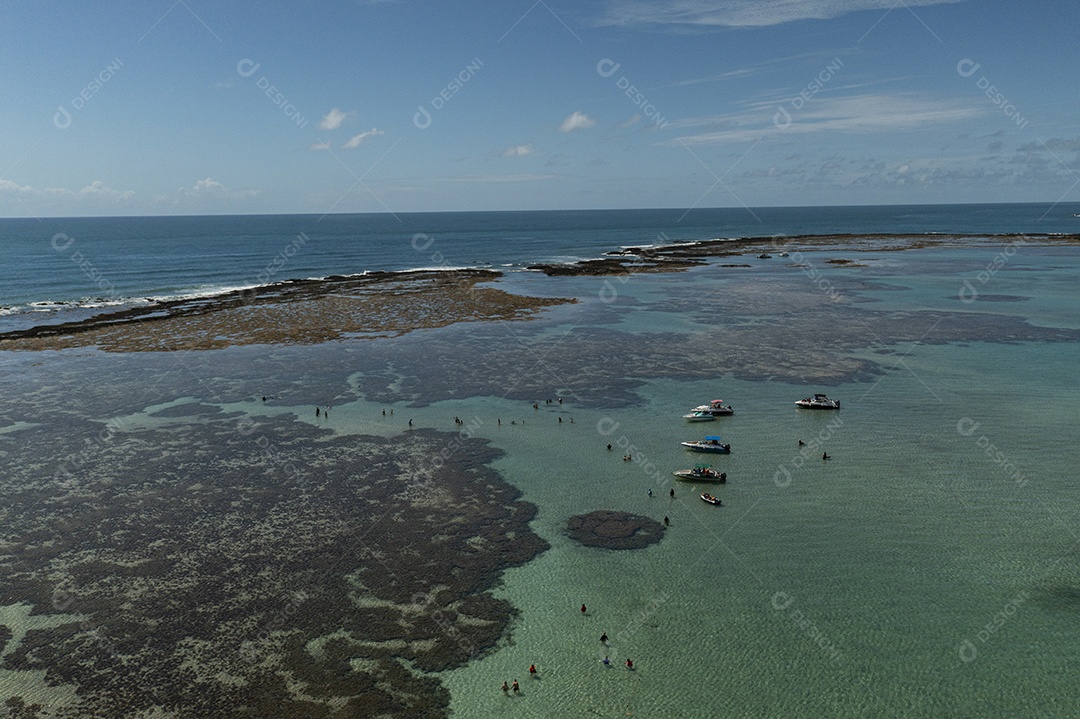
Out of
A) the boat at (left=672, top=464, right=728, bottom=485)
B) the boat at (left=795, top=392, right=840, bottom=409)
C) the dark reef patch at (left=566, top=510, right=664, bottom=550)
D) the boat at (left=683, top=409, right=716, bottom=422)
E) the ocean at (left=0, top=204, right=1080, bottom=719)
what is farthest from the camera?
the boat at (left=795, top=392, right=840, bottom=409)

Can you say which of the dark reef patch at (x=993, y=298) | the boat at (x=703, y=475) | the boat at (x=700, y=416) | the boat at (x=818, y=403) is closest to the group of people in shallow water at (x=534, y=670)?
the boat at (x=703, y=475)

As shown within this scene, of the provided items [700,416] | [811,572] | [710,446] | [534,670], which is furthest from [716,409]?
[534,670]

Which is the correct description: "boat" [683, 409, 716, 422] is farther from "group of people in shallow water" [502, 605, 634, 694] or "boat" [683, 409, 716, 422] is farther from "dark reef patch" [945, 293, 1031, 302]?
"dark reef patch" [945, 293, 1031, 302]

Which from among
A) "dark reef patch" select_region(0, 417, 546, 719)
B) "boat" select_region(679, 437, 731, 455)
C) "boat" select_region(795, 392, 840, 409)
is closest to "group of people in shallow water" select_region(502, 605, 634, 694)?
"dark reef patch" select_region(0, 417, 546, 719)

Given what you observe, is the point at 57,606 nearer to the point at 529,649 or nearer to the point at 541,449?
the point at 529,649

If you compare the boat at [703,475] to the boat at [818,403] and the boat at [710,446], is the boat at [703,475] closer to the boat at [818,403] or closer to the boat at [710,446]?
the boat at [710,446]

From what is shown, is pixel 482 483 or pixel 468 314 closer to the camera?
pixel 482 483

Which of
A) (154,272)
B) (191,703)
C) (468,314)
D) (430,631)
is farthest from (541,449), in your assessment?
(154,272)
